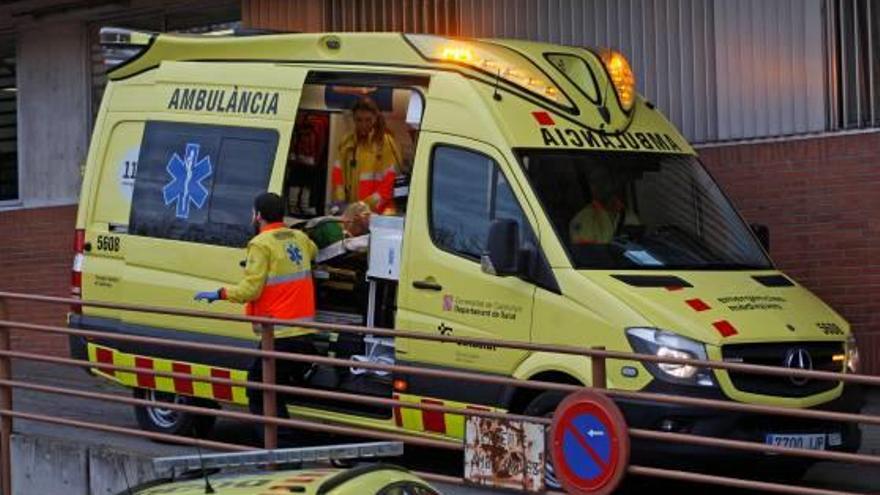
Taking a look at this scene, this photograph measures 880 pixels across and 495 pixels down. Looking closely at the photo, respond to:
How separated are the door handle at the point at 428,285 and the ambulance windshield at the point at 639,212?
0.79 metres

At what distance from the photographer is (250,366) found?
359 inches

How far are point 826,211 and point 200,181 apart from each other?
15.5 ft

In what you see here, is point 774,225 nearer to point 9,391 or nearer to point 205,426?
point 205,426

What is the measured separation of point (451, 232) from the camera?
339 inches

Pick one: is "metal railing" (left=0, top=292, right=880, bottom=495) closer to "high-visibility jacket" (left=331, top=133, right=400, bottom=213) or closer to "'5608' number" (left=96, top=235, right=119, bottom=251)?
"'5608' number" (left=96, top=235, right=119, bottom=251)

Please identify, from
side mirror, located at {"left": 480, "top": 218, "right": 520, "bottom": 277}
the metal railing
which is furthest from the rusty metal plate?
side mirror, located at {"left": 480, "top": 218, "right": 520, "bottom": 277}

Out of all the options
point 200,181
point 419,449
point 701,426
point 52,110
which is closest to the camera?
point 701,426

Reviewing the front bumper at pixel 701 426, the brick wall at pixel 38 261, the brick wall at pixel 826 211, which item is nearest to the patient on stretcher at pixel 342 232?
the front bumper at pixel 701 426

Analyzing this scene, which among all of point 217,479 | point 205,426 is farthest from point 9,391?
point 217,479

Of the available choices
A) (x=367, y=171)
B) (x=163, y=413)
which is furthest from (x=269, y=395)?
(x=367, y=171)

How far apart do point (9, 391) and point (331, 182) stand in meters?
2.61

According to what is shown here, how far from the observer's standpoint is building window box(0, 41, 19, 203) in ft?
56.4

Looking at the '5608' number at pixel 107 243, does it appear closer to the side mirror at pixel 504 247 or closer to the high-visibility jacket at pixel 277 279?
the high-visibility jacket at pixel 277 279

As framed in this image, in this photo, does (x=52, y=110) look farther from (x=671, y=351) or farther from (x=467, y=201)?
(x=671, y=351)
